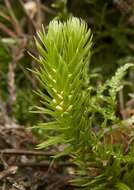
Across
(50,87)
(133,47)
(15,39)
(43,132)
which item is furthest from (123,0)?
(50,87)

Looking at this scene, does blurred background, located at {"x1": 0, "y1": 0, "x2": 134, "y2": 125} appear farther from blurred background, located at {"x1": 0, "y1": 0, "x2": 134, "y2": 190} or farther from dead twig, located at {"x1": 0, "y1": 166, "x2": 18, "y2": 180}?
dead twig, located at {"x1": 0, "y1": 166, "x2": 18, "y2": 180}

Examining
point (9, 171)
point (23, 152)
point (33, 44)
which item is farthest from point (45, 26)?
point (9, 171)

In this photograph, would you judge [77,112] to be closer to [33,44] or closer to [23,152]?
[23,152]

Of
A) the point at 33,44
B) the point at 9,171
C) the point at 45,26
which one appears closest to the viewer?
the point at 9,171

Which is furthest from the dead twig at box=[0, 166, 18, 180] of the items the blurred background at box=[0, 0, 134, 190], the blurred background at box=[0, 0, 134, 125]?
the blurred background at box=[0, 0, 134, 125]

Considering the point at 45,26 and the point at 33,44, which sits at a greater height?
the point at 45,26

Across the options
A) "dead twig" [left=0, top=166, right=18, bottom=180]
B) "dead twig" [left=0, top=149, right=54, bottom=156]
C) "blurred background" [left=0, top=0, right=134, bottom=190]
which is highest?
"blurred background" [left=0, top=0, right=134, bottom=190]

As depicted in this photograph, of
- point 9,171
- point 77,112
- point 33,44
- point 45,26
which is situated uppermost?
point 45,26

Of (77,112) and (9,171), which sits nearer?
(77,112)
